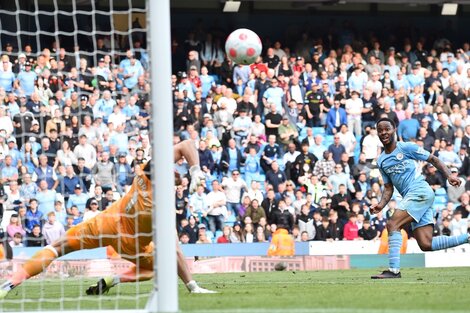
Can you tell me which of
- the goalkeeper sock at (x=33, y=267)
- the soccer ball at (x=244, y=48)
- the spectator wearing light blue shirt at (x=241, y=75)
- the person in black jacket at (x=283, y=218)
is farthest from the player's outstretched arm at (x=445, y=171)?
the spectator wearing light blue shirt at (x=241, y=75)

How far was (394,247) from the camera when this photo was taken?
13078 millimetres

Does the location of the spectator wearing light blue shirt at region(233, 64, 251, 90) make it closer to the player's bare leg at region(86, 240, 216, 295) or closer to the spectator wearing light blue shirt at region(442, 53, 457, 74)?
the spectator wearing light blue shirt at region(442, 53, 457, 74)

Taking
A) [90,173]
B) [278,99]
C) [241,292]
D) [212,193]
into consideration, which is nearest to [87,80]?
[90,173]

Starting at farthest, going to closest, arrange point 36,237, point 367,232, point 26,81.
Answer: point 367,232, point 26,81, point 36,237

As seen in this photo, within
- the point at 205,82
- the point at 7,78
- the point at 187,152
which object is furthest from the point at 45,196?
the point at 187,152

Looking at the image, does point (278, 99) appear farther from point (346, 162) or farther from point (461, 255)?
point (461, 255)

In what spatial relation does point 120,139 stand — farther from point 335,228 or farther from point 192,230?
point 335,228

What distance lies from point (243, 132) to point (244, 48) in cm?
1073

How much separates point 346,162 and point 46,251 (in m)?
13.0

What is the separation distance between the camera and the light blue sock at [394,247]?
42.9 feet

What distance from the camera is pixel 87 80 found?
19781 millimetres

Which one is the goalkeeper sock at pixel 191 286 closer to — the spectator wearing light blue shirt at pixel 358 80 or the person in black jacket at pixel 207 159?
the person in black jacket at pixel 207 159

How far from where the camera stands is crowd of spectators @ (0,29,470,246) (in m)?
18.0

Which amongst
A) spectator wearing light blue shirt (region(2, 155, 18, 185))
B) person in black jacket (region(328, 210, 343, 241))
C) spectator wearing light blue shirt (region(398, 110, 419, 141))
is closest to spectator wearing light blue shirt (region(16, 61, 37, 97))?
spectator wearing light blue shirt (region(2, 155, 18, 185))
